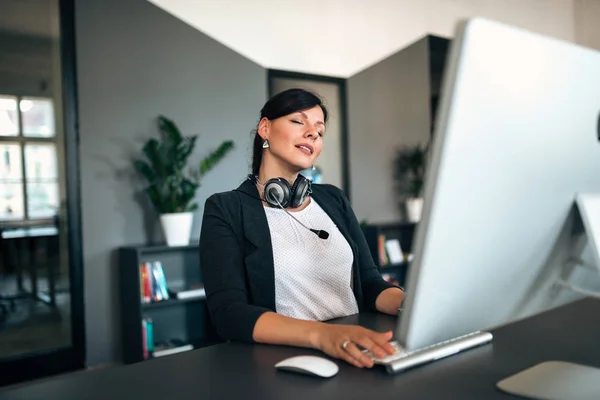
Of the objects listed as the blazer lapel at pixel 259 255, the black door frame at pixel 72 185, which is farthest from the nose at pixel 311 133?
the black door frame at pixel 72 185

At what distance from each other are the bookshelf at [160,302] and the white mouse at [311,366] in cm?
257

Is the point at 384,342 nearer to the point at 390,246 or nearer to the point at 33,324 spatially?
the point at 33,324

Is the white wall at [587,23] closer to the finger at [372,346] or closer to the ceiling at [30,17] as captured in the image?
the ceiling at [30,17]

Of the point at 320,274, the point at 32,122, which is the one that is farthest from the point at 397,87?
the point at 320,274

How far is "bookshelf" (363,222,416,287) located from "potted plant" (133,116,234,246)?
1.65 metres

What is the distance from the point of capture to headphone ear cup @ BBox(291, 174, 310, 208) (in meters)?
1.60

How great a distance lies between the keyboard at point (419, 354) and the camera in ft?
2.76

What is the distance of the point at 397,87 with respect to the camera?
5141 mm

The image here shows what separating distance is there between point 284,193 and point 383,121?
3.65m

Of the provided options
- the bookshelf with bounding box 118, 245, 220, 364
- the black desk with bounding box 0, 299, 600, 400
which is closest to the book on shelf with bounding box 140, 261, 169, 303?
the bookshelf with bounding box 118, 245, 220, 364

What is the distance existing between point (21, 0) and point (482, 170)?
3.64 metres

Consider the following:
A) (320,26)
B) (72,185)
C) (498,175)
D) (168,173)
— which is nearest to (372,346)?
(498,175)

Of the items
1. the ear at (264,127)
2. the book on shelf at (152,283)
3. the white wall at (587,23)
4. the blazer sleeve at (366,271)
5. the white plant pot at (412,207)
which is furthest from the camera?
the white wall at (587,23)

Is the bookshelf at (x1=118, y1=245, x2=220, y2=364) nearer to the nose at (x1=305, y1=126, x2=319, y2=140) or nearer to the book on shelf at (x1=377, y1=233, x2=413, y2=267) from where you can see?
the book on shelf at (x1=377, y1=233, x2=413, y2=267)
